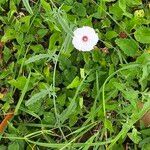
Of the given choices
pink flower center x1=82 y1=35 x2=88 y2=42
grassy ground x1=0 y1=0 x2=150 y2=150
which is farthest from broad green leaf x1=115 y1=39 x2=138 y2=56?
pink flower center x1=82 y1=35 x2=88 y2=42

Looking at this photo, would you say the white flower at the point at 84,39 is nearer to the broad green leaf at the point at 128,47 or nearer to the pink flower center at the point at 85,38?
the pink flower center at the point at 85,38

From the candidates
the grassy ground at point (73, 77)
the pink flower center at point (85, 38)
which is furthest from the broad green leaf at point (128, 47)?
the pink flower center at point (85, 38)

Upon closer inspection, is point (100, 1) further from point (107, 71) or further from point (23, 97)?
point (23, 97)

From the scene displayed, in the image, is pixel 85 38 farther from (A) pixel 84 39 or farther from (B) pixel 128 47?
(B) pixel 128 47

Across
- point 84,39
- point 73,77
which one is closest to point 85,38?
point 84,39

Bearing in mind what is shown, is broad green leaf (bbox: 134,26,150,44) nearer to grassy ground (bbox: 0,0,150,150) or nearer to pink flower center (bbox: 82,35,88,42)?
grassy ground (bbox: 0,0,150,150)

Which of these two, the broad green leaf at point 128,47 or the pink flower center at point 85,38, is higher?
the pink flower center at point 85,38
